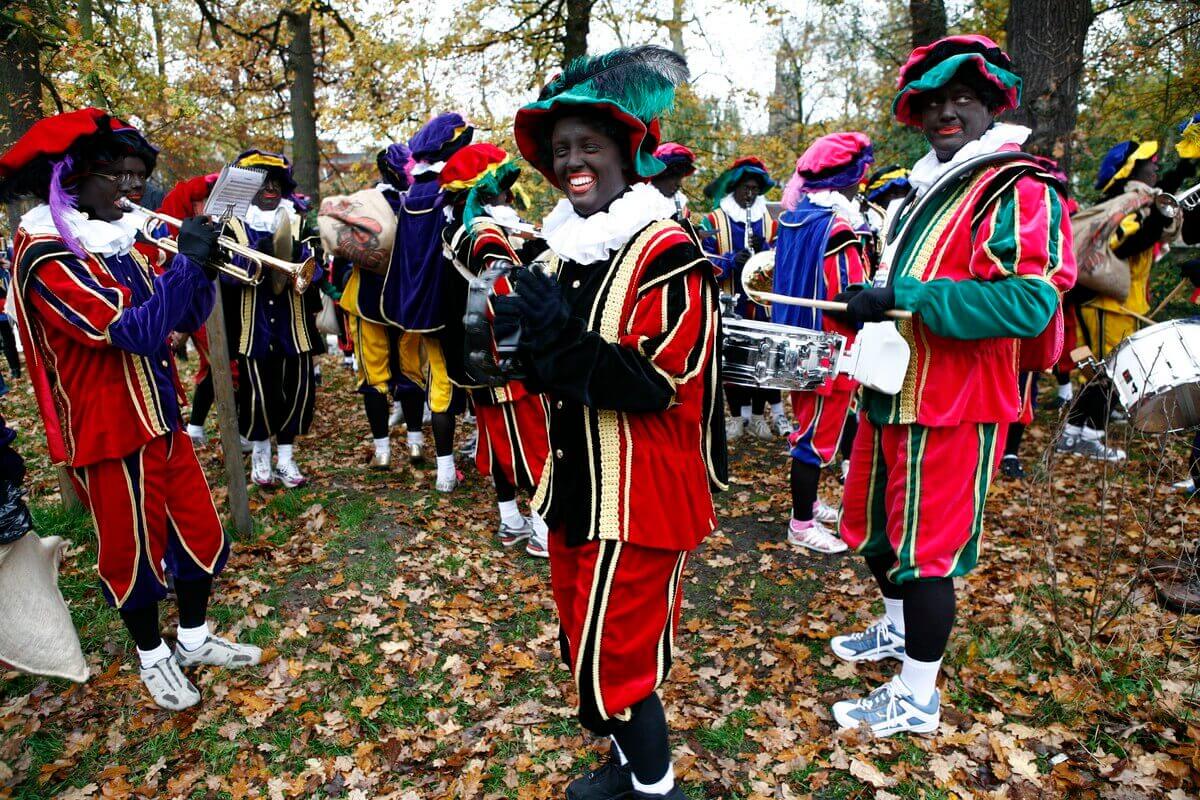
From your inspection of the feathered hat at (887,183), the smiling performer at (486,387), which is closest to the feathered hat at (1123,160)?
the feathered hat at (887,183)

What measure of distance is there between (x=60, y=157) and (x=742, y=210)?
5.59 metres

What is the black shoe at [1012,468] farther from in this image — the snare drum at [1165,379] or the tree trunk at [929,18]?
the tree trunk at [929,18]

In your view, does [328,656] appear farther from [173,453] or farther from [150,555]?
[173,453]

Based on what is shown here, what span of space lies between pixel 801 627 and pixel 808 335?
6.26ft

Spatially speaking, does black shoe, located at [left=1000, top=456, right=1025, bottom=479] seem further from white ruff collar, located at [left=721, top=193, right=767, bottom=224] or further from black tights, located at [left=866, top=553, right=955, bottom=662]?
black tights, located at [left=866, top=553, right=955, bottom=662]

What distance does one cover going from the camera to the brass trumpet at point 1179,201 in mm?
4645

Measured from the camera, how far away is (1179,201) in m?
4.64

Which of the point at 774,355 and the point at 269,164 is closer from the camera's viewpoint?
the point at 774,355

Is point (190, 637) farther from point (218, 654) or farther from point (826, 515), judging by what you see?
point (826, 515)

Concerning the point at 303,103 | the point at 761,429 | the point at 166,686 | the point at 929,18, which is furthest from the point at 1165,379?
the point at 303,103

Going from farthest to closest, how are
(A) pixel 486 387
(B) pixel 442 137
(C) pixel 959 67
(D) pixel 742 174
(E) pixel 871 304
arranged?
(D) pixel 742 174 → (B) pixel 442 137 → (A) pixel 486 387 → (C) pixel 959 67 → (E) pixel 871 304

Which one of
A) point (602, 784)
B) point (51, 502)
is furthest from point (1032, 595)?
point (51, 502)

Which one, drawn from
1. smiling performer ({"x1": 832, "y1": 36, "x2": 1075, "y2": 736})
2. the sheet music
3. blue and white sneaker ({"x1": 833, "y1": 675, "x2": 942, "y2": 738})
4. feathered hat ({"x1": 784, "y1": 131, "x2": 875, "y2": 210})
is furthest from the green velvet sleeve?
the sheet music

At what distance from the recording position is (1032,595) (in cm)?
400
